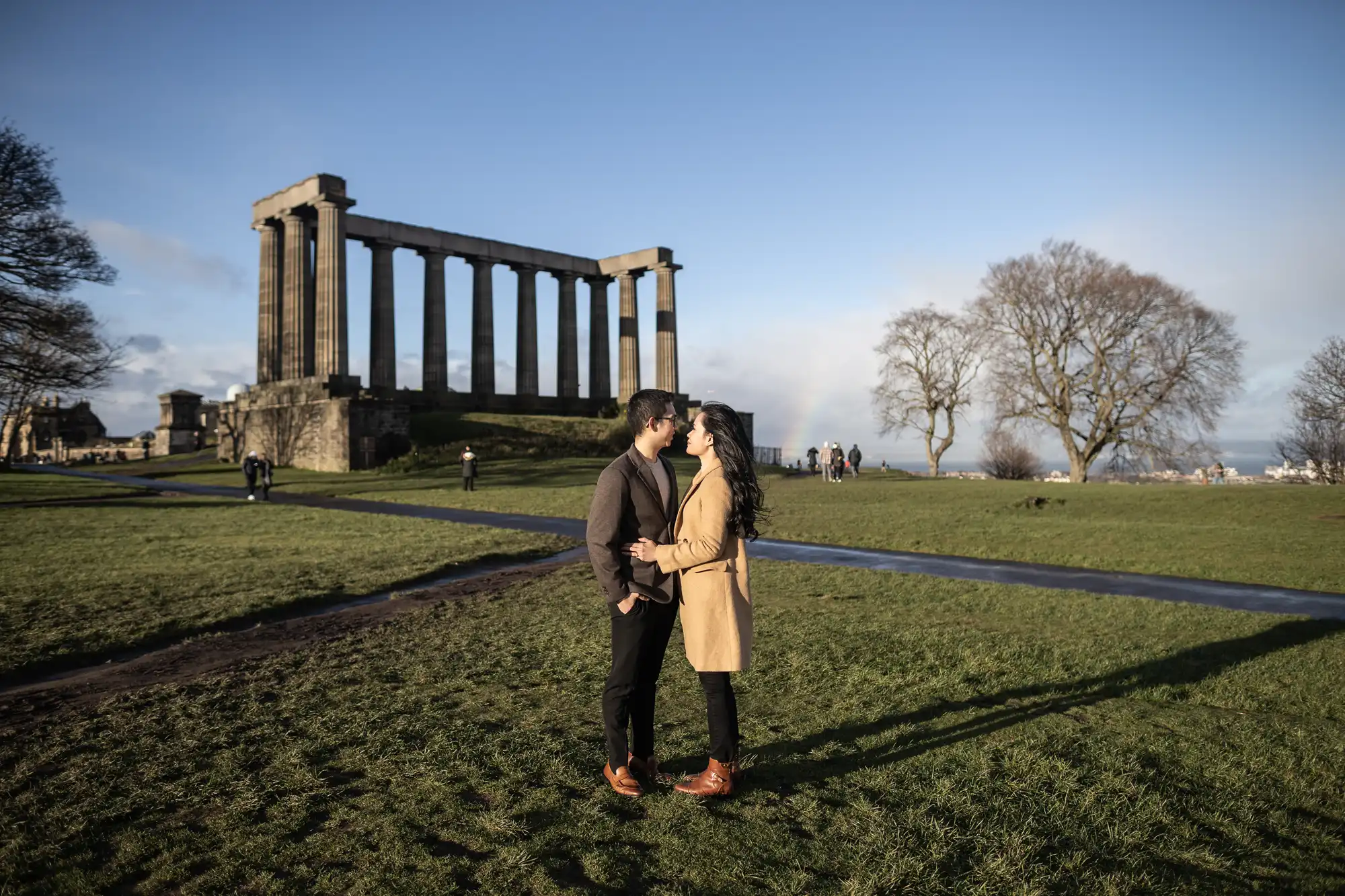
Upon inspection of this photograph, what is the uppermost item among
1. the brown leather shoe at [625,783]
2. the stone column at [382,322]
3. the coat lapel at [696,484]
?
the stone column at [382,322]

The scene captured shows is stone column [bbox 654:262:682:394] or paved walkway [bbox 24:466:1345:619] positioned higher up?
stone column [bbox 654:262:682:394]

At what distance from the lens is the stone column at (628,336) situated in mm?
54719

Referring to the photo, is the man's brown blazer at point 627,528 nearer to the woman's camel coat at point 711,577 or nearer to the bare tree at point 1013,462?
the woman's camel coat at point 711,577

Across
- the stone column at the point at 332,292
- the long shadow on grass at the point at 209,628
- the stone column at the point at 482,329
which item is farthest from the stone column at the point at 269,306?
the long shadow on grass at the point at 209,628

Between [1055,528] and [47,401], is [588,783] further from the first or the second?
[47,401]

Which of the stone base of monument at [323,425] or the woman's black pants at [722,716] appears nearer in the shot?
the woman's black pants at [722,716]

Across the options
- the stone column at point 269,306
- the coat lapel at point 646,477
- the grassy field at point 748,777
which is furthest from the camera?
the stone column at point 269,306

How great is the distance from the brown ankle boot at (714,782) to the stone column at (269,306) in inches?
1841

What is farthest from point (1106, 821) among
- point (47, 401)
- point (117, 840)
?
point (47, 401)

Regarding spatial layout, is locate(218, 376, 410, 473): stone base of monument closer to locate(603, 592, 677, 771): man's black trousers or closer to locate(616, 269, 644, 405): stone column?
locate(616, 269, 644, 405): stone column

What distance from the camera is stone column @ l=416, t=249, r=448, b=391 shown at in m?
47.7

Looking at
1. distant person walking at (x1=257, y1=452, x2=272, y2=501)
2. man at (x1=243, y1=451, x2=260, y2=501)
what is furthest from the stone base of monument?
man at (x1=243, y1=451, x2=260, y2=501)

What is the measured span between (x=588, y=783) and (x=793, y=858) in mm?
1310

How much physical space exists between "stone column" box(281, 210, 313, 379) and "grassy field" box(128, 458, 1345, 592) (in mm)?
10172
